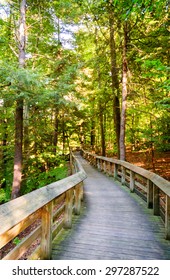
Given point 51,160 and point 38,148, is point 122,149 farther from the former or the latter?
point 38,148

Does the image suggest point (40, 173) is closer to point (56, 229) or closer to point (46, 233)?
point (56, 229)

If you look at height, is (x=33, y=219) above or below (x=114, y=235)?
above

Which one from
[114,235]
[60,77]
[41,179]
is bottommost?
[41,179]

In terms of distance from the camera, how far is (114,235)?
4059 millimetres

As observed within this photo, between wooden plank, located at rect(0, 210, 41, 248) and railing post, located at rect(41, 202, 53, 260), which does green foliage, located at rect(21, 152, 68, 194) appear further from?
wooden plank, located at rect(0, 210, 41, 248)

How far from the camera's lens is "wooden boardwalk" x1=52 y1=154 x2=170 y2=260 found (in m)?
3.33

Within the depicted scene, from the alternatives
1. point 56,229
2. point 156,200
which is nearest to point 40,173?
point 156,200

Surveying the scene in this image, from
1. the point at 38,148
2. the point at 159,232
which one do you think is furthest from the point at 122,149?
the point at 159,232

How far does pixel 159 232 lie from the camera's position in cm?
423

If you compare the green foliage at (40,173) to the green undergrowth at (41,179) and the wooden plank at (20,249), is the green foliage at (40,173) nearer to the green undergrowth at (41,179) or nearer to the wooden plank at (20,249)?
the green undergrowth at (41,179)

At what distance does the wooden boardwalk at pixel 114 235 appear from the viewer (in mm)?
3334

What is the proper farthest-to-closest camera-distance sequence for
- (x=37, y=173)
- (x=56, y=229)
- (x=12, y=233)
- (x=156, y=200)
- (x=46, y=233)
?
(x=37, y=173) < (x=156, y=200) < (x=56, y=229) < (x=46, y=233) < (x=12, y=233)

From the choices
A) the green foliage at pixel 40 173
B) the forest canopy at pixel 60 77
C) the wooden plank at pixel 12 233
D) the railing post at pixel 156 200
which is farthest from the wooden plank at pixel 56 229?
the green foliage at pixel 40 173

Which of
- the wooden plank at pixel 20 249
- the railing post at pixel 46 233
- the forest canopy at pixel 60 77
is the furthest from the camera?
the forest canopy at pixel 60 77
